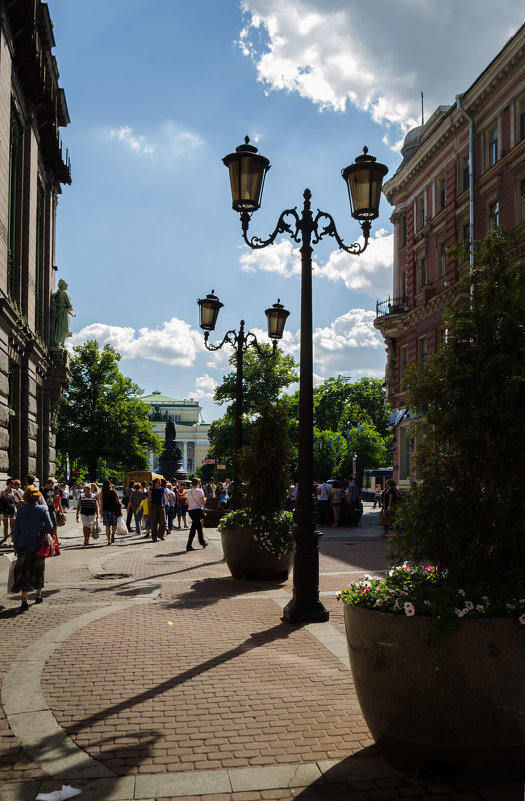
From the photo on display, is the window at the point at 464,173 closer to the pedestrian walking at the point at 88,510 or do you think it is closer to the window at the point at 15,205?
the window at the point at 15,205

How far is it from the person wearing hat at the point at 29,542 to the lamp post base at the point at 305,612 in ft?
11.8

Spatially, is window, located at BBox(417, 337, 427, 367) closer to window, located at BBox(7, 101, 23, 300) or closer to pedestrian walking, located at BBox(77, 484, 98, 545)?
window, located at BBox(7, 101, 23, 300)

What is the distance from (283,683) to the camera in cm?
603

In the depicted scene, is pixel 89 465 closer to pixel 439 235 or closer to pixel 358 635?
pixel 439 235

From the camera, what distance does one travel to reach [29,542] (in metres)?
9.77

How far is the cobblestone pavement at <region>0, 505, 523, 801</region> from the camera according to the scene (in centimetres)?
405

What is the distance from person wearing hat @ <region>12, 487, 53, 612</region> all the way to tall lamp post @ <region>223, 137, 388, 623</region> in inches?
141

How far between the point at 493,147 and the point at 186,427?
457 feet

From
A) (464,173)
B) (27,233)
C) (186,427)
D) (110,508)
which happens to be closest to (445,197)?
(464,173)

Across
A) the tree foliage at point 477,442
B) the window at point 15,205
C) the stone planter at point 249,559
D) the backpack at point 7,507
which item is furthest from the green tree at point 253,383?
the tree foliage at point 477,442

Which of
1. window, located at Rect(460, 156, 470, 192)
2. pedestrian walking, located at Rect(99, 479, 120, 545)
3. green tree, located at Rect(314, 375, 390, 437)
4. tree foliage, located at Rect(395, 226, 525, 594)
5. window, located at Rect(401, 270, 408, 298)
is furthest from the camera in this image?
green tree, located at Rect(314, 375, 390, 437)

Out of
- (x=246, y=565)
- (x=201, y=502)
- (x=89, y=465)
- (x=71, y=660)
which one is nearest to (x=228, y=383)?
(x=89, y=465)

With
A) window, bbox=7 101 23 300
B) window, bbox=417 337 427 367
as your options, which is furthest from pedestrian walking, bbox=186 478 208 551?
window, bbox=417 337 427 367

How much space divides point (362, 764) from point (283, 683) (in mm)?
1774
